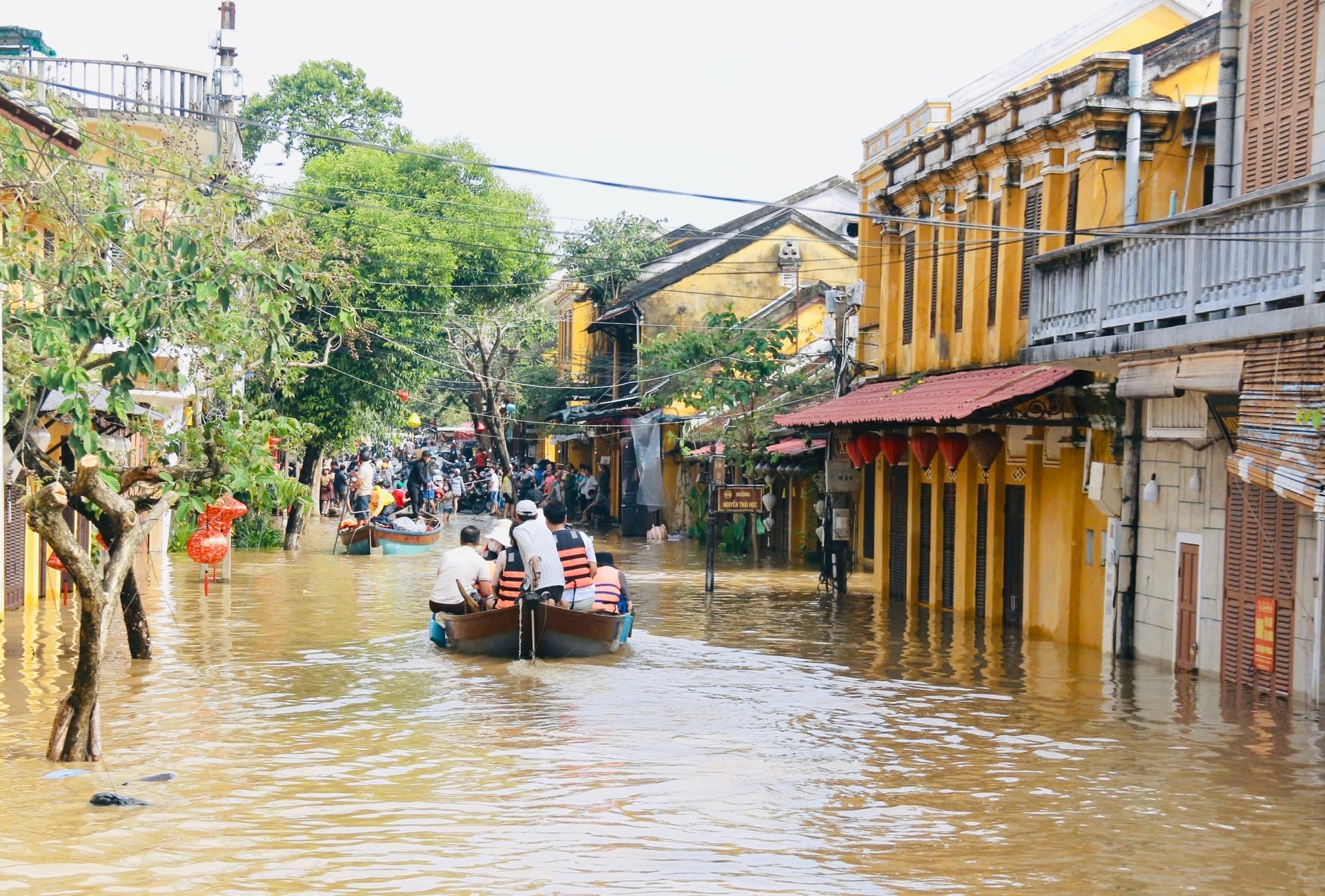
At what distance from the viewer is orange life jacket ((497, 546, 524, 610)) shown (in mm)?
17922

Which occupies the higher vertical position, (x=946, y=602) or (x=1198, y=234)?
(x=1198, y=234)

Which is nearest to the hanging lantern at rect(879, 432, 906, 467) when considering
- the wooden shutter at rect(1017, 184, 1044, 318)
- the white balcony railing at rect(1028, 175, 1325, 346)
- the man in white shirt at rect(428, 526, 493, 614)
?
the wooden shutter at rect(1017, 184, 1044, 318)

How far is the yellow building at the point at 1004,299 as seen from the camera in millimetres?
19250

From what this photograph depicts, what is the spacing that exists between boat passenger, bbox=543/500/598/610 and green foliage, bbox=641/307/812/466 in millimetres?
14901

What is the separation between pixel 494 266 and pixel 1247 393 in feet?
98.2

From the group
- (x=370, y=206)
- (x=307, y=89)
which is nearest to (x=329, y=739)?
(x=370, y=206)

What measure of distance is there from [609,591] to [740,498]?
8.33 m

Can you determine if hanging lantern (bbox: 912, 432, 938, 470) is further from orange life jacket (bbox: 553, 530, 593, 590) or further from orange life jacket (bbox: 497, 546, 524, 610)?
orange life jacket (bbox: 497, 546, 524, 610)

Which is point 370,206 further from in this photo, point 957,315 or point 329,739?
point 329,739

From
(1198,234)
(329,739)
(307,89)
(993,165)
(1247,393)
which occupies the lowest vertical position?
(329,739)

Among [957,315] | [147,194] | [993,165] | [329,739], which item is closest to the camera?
[329,739]

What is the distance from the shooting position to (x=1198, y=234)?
14.6 m

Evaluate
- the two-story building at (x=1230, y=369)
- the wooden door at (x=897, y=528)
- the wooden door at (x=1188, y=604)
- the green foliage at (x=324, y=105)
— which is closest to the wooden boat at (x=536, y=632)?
the two-story building at (x=1230, y=369)

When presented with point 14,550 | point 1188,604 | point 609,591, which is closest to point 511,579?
point 609,591
